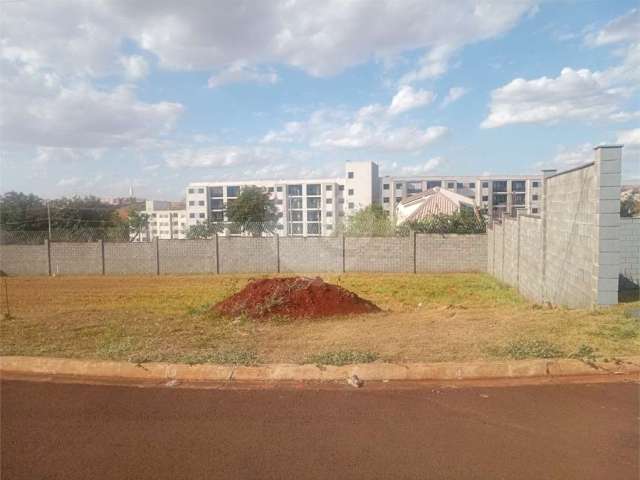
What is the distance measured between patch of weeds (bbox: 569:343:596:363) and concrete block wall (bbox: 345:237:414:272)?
61.6ft

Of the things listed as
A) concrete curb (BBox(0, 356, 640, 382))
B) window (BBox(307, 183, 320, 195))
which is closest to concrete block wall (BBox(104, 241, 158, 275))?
concrete curb (BBox(0, 356, 640, 382))

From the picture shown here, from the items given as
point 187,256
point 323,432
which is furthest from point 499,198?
point 323,432

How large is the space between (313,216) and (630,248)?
7876cm

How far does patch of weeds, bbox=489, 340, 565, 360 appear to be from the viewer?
5.42 m

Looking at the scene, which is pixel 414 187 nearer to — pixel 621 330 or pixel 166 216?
pixel 166 216

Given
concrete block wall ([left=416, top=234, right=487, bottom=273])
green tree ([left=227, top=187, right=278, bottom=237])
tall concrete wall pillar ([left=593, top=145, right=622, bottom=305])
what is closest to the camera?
tall concrete wall pillar ([left=593, top=145, right=622, bottom=305])

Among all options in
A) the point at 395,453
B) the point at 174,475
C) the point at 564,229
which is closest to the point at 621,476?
the point at 395,453

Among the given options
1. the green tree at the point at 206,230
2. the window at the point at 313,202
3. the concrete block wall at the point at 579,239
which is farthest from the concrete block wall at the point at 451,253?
the window at the point at 313,202

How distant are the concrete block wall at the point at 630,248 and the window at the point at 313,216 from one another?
7781cm

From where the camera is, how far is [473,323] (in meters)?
7.36

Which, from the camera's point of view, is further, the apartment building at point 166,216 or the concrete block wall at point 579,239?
the apartment building at point 166,216

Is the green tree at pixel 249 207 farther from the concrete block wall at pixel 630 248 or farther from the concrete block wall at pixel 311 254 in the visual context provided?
the concrete block wall at pixel 630 248

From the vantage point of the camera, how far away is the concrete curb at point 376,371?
16.9 ft

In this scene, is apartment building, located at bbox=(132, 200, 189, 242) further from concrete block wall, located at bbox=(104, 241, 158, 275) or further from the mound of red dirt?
the mound of red dirt
